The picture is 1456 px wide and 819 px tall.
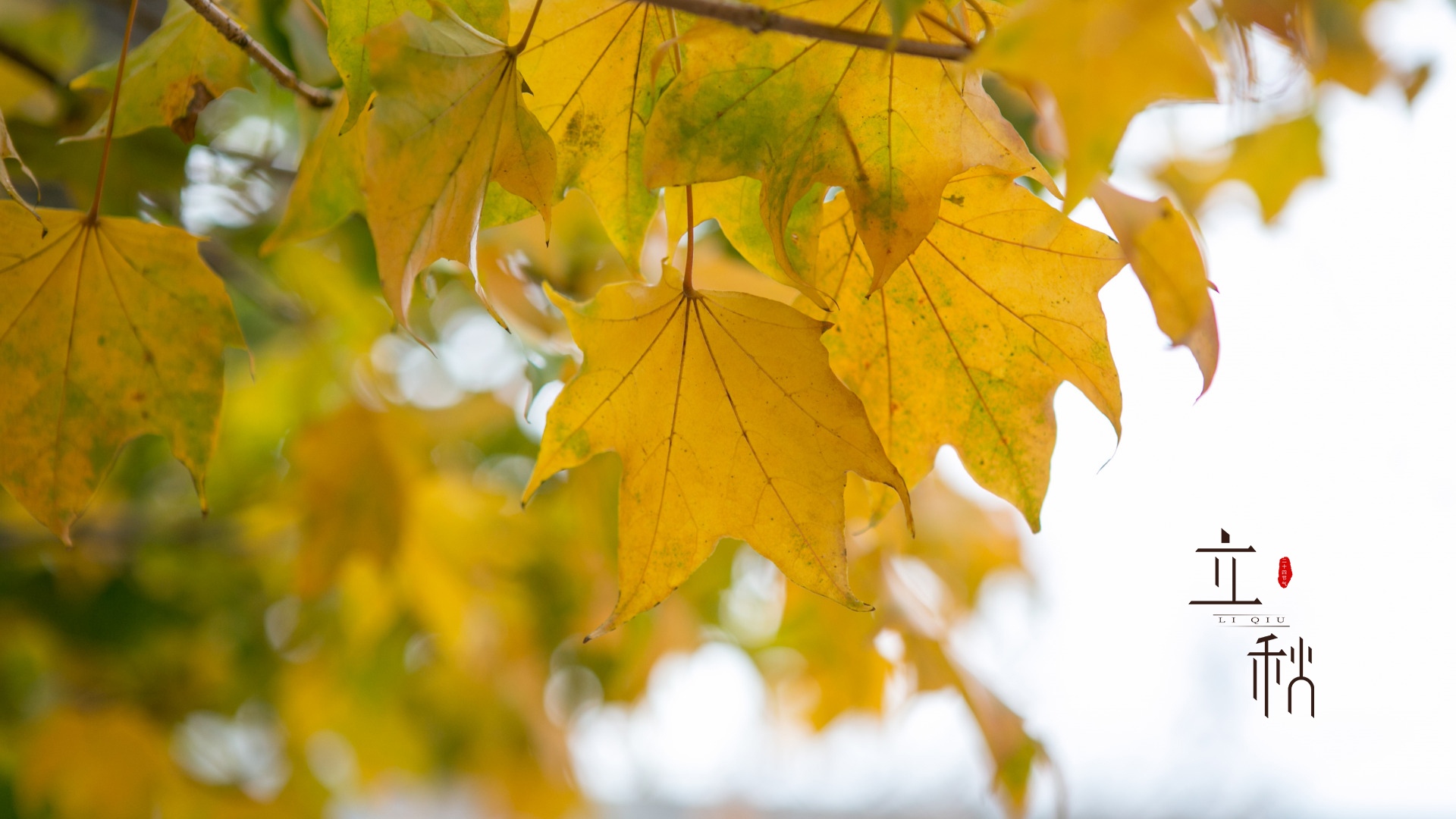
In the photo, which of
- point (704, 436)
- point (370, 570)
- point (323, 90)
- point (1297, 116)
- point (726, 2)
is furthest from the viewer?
point (370, 570)

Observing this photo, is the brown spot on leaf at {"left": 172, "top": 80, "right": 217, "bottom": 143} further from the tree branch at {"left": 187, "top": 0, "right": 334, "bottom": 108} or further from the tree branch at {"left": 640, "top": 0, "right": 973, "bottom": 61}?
the tree branch at {"left": 640, "top": 0, "right": 973, "bottom": 61}

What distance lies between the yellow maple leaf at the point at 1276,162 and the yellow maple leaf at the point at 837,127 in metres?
0.80

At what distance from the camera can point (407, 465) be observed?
101cm

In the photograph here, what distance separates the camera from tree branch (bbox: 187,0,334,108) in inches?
16.1

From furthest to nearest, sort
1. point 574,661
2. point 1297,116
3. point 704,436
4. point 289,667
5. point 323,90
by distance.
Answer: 1. point 574,661
2. point 289,667
3. point 1297,116
4. point 323,90
5. point 704,436

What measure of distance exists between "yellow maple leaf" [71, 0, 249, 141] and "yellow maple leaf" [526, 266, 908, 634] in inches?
9.8

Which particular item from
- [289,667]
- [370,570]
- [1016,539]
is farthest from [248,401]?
[1016,539]

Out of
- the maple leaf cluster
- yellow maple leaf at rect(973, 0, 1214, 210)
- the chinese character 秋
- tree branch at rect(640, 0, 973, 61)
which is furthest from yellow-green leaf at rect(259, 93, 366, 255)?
the chinese character 秋

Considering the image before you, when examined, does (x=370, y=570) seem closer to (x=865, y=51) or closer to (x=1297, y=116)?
(x=865, y=51)

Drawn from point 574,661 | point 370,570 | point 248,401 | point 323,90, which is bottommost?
point 574,661

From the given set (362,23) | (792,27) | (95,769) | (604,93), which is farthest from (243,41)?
(95,769)

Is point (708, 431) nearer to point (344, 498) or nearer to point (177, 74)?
point (177, 74)

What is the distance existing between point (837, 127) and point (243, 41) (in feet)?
0.94

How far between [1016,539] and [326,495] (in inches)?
40.8
